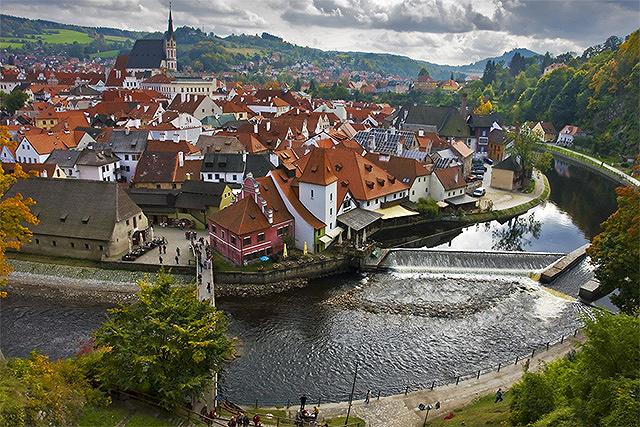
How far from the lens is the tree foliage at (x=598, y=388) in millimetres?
13445

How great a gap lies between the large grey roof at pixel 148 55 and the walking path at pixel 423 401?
147335 mm

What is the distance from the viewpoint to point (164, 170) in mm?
54375

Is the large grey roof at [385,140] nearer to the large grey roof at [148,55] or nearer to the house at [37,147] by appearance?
the house at [37,147]

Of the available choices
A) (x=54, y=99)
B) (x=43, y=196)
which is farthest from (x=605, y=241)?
(x=54, y=99)

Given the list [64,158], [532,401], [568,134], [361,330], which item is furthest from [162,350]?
[568,134]

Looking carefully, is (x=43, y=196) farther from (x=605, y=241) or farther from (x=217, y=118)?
(x=217, y=118)

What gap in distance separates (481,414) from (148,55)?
515 ft

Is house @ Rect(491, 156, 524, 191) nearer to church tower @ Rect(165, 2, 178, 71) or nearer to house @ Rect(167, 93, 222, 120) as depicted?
house @ Rect(167, 93, 222, 120)

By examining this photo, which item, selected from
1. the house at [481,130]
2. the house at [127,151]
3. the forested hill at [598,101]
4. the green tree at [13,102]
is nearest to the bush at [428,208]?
the house at [127,151]

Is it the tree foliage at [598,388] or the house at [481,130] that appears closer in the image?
the tree foliage at [598,388]

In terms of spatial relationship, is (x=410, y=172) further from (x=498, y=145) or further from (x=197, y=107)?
(x=197, y=107)

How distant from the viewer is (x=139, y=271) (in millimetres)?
39281

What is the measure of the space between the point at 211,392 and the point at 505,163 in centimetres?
5524

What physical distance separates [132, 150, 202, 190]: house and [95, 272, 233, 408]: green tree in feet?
112
